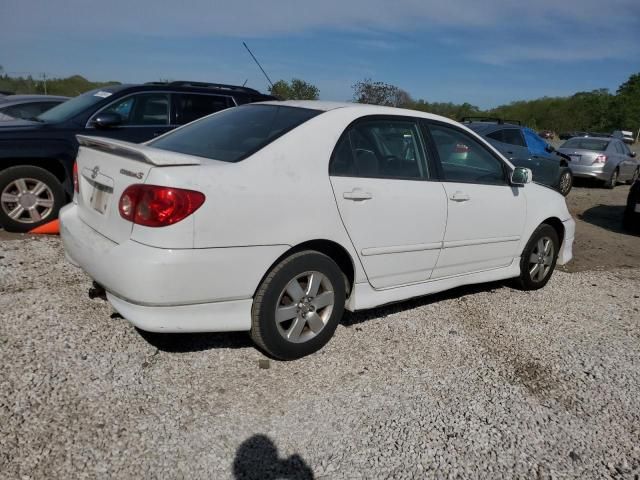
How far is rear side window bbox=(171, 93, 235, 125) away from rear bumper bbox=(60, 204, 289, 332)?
358 cm

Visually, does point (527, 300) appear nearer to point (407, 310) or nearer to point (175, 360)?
point (407, 310)

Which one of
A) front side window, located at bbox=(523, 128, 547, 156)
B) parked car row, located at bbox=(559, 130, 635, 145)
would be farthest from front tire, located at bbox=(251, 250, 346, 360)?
parked car row, located at bbox=(559, 130, 635, 145)

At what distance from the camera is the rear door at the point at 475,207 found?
13.2 feet

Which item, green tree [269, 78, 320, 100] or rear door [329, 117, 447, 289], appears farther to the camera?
green tree [269, 78, 320, 100]

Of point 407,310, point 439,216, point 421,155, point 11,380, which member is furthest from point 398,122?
point 11,380

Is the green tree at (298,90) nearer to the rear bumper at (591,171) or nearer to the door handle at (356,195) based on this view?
the rear bumper at (591,171)

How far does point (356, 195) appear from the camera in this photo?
3.33 m

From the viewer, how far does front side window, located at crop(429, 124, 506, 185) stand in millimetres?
4047

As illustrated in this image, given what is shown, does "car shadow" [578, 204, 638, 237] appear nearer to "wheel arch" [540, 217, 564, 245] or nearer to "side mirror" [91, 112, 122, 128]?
"wheel arch" [540, 217, 564, 245]

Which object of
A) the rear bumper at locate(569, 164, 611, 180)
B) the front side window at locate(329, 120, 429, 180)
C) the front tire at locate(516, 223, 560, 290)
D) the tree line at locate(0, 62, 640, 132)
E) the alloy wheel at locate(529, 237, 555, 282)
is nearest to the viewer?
the front side window at locate(329, 120, 429, 180)

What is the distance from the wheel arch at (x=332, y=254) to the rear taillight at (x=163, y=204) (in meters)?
0.61

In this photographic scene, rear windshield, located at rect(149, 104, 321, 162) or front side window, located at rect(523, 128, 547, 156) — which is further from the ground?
rear windshield, located at rect(149, 104, 321, 162)

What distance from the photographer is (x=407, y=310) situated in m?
4.30

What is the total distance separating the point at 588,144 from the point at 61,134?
13.7m
